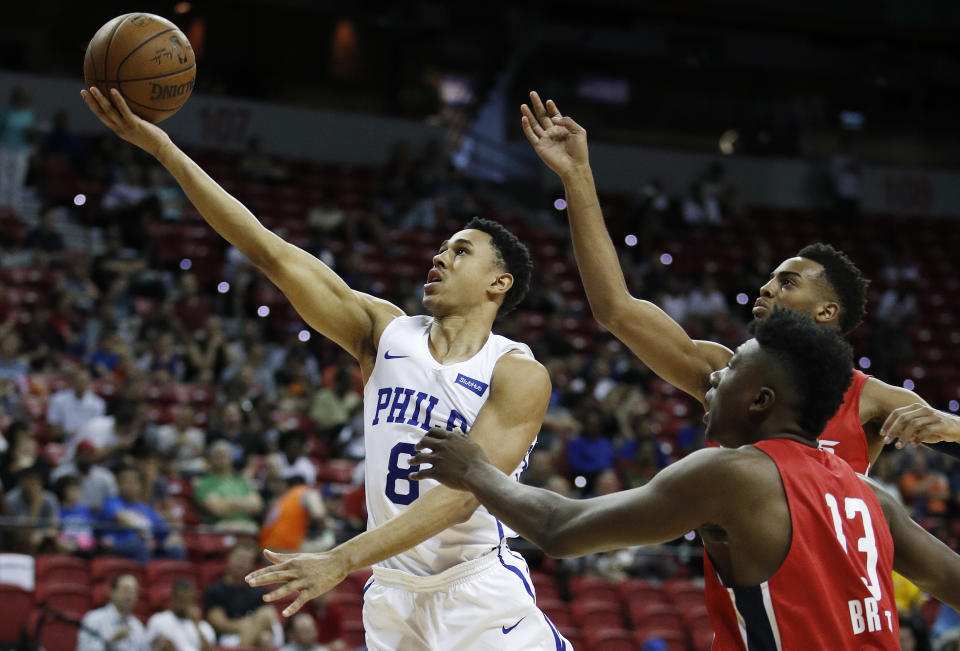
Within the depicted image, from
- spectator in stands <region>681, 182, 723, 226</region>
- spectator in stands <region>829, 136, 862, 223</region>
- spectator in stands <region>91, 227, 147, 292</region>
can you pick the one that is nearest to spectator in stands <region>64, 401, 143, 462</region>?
spectator in stands <region>91, 227, 147, 292</region>

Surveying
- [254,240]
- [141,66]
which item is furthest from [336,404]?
[254,240]

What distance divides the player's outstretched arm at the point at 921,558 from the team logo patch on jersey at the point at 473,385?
1489 mm

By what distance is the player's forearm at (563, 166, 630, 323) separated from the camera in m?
3.87

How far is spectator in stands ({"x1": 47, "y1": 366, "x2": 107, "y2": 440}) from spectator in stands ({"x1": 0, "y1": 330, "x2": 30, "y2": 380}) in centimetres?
57

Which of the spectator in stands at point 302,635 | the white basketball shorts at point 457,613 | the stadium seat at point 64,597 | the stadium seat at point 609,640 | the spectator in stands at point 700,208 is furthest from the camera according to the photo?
the spectator in stands at point 700,208

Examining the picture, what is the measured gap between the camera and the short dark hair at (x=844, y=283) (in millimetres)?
3982

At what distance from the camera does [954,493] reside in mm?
11305

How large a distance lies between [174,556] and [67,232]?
21.1 ft

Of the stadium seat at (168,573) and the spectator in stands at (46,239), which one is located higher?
the spectator in stands at (46,239)

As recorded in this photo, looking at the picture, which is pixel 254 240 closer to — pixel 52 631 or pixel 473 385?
pixel 473 385

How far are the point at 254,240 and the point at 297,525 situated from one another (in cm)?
461

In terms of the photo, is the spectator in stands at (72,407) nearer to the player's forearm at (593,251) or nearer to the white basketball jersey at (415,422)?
the white basketball jersey at (415,422)

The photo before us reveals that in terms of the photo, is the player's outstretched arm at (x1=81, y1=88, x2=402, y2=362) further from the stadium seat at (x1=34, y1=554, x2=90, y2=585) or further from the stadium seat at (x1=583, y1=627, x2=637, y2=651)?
the stadium seat at (x1=583, y1=627, x2=637, y2=651)

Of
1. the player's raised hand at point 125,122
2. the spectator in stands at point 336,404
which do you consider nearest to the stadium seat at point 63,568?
the spectator in stands at point 336,404
